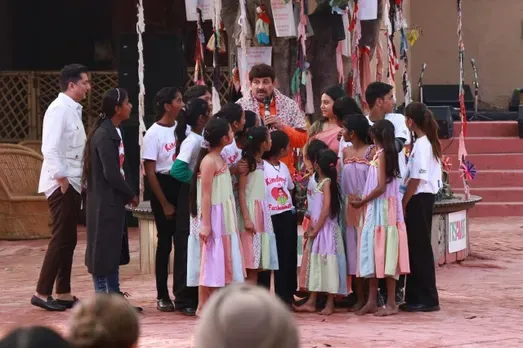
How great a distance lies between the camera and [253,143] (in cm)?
787

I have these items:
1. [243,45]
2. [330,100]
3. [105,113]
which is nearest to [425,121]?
[330,100]

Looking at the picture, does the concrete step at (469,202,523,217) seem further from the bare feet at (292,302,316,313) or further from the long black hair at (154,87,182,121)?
the long black hair at (154,87,182,121)

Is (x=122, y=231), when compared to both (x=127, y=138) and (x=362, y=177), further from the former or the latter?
(x=127, y=138)

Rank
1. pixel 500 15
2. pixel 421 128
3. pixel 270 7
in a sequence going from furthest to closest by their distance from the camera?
pixel 500 15 < pixel 270 7 < pixel 421 128

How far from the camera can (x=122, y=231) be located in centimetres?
799

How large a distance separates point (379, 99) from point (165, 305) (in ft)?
6.85

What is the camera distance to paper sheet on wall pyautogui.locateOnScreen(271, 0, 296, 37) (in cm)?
1030

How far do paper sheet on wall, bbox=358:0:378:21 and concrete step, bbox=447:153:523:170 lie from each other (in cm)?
586

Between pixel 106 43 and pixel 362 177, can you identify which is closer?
pixel 362 177

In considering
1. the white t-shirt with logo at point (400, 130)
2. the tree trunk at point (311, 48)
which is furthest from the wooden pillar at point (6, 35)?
the white t-shirt with logo at point (400, 130)

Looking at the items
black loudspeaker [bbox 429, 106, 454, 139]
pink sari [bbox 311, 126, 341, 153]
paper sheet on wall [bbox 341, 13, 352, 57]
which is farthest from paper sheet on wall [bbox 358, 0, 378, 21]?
black loudspeaker [bbox 429, 106, 454, 139]

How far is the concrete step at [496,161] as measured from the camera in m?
16.3

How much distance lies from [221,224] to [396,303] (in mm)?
1593

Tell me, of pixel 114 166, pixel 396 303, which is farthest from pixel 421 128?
pixel 114 166
